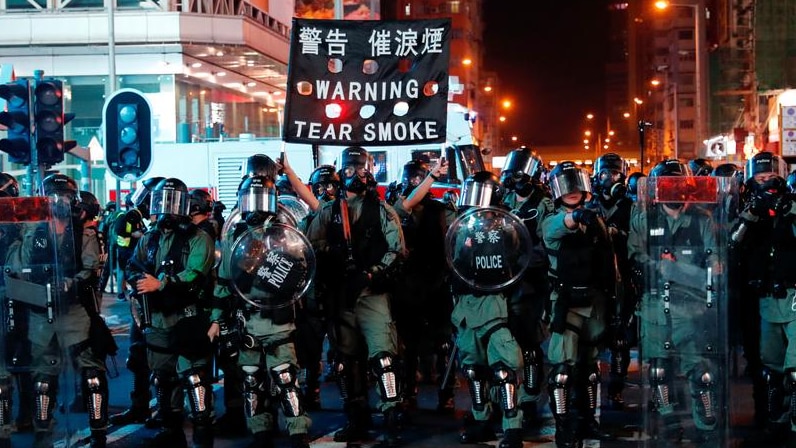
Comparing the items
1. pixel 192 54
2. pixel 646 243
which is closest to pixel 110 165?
pixel 646 243

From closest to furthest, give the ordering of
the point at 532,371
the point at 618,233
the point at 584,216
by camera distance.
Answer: the point at 584,216 < the point at 532,371 < the point at 618,233

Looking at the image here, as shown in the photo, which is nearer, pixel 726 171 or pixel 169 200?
pixel 169 200

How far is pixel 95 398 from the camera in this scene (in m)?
8.68

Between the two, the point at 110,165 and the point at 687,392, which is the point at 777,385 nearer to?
the point at 687,392

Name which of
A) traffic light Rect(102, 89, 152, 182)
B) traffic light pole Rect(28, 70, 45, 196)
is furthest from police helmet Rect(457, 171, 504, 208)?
traffic light Rect(102, 89, 152, 182)

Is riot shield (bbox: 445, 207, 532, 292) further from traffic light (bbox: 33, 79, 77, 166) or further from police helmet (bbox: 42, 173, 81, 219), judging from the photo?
traffic light (bbox: 33, 79, 77, 166)

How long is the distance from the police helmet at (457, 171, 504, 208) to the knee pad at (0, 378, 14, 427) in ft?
12.0

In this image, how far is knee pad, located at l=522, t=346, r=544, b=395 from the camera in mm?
9133

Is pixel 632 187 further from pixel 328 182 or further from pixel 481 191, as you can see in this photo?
pixel 328 182

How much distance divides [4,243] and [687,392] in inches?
190

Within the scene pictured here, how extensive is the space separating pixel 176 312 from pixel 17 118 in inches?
185

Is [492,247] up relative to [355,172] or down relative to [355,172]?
down

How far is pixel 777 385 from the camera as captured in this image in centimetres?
860

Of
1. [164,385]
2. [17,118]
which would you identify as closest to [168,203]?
[164,385]
